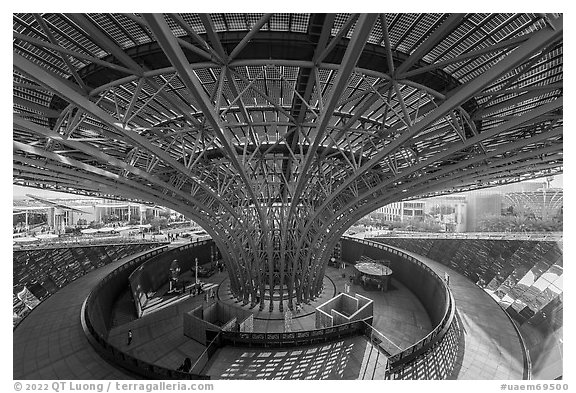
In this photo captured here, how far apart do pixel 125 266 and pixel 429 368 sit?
28383 mm

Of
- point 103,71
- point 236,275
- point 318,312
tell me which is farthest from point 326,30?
point 236,275

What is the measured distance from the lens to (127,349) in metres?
17.9

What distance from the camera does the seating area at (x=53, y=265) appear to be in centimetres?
2691

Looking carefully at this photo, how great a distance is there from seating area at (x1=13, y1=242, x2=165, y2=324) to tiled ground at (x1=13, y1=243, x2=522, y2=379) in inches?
207

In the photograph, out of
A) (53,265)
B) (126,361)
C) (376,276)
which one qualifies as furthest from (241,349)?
(53,265)

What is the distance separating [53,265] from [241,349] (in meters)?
30.3

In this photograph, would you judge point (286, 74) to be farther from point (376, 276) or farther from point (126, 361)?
point (376, 276)

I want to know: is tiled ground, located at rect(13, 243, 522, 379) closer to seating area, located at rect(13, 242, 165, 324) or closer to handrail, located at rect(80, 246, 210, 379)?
handrail, located at rect(80, 246, 210, 379)

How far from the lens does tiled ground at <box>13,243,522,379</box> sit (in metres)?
13.6

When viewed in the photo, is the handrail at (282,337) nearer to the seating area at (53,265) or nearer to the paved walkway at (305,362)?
the paved walkway at (305,362)

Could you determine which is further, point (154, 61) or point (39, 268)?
point (39, 268)

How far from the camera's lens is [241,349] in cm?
1560

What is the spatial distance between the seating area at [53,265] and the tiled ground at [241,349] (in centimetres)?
525
